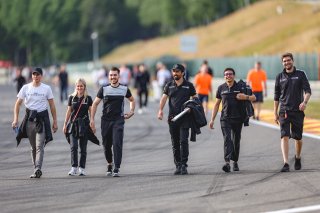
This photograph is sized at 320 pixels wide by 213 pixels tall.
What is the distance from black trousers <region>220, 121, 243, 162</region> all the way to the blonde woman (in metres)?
2.05

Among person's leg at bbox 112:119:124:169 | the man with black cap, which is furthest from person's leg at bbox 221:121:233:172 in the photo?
the man with black cap

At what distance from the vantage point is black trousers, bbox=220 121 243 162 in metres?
13.8

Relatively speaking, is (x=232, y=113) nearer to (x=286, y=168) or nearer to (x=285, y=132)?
(x=285, y=132)

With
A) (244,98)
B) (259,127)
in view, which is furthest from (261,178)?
(259,127)

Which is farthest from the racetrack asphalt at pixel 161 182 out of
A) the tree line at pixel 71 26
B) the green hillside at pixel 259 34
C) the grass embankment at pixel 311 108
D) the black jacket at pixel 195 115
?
the tree line at pixel 71 26

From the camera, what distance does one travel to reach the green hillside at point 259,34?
7638cm

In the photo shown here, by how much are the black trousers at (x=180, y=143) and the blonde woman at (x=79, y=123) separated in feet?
4.15

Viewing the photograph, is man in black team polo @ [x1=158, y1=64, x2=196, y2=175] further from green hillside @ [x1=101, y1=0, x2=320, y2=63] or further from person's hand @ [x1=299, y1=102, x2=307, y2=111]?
green hillside @ [x1=101, y1=0, x2=320, y2=63]

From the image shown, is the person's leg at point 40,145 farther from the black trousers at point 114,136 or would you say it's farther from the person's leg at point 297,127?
the person's leg at point 297,127

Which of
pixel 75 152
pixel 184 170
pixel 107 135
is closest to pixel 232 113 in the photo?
pixel 184 170

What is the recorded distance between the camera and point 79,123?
1352cm

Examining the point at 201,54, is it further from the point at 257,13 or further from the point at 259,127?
the point at 259,127

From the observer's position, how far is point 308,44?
69.5 meters

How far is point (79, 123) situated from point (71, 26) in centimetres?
15190
